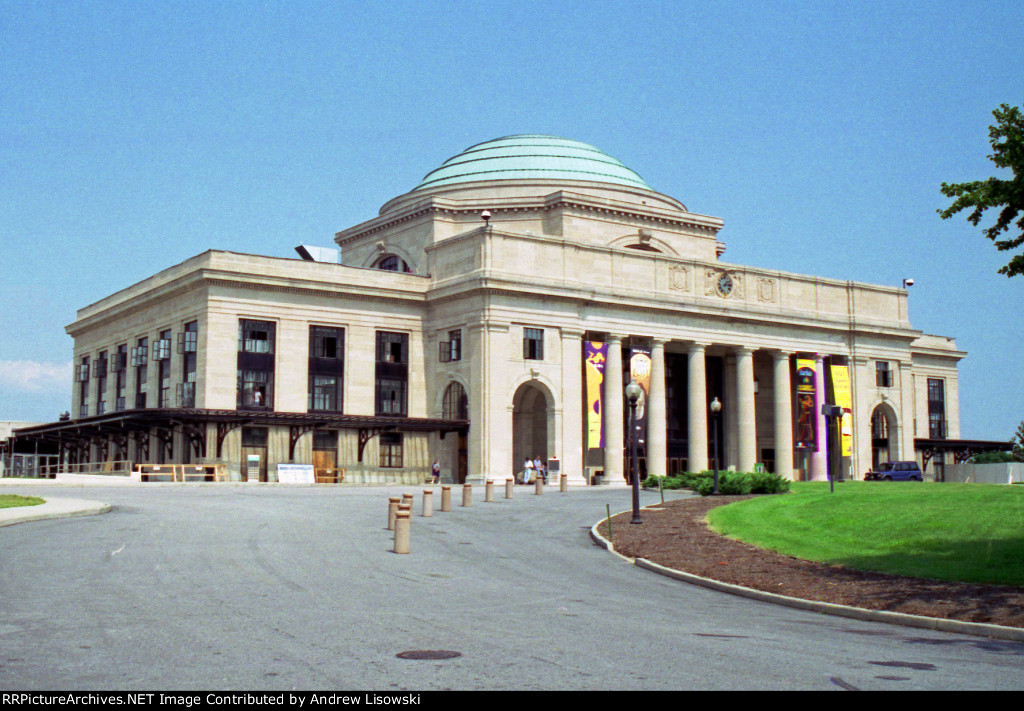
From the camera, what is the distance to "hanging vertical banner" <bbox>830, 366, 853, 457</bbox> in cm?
8225

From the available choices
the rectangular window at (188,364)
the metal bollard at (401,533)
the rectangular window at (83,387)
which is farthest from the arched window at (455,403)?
the metal bollard at (401,533)

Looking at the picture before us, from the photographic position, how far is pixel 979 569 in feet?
66.8

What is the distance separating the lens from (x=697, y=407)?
75625 mm

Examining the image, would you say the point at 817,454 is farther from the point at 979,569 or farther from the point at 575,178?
the point at 979,569

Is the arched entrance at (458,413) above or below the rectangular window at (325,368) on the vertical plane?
below

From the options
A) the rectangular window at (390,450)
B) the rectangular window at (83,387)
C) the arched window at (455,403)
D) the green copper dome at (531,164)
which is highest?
the green copper dome at (531,164)

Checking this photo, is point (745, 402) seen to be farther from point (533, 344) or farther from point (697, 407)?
point (533, 344)

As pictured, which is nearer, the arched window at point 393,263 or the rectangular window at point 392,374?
the rectangular window at point 392,374

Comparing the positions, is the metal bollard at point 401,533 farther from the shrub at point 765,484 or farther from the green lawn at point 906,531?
the shrub at point 765,484

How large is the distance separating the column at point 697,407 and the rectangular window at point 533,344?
12.5m

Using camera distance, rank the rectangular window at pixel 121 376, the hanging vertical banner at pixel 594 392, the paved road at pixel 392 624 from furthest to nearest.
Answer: the rectangular window at pixel 121 376, the hanging vertical banner at pixel 594 392, the paved road at pixel 392 624

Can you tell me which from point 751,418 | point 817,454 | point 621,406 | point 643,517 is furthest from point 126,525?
point 817,454

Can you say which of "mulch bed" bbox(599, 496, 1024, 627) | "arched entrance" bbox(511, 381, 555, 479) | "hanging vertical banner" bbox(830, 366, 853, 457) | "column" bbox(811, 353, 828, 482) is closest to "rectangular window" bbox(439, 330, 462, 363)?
"arched entrance" bbox(511, 381, 555, 479)

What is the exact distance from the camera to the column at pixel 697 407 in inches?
2965
